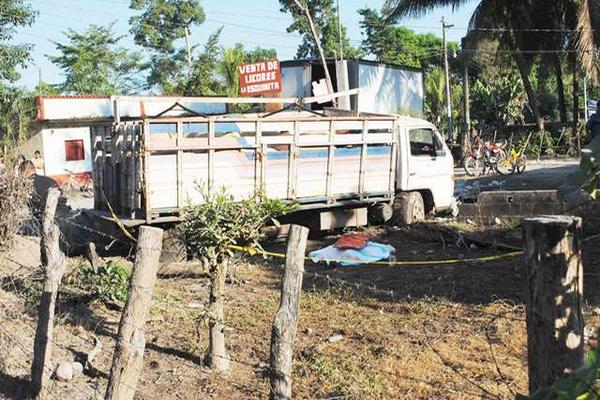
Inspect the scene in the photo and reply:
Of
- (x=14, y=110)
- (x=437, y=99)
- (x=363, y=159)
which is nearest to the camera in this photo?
(x=363, y=159)

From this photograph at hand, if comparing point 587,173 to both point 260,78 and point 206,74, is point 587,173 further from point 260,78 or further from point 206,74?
point 206,74

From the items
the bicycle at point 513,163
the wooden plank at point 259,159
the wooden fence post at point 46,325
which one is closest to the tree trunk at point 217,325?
the wooden fence post at point 46,325

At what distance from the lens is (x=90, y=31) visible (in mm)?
47250

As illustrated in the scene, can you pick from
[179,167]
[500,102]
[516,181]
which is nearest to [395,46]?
[500,102]

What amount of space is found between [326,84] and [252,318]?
14.7 m

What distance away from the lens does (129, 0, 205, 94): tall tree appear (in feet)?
154

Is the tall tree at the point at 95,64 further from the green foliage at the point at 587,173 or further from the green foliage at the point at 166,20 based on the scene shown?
the green foliage at the point at 587,173

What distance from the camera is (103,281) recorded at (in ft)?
24.5

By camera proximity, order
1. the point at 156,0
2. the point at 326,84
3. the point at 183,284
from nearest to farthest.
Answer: the point at 183,284, the point at 326,84, the point at 156,0

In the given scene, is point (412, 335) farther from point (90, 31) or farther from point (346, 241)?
point (90, 31)

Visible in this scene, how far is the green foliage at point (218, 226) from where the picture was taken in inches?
220

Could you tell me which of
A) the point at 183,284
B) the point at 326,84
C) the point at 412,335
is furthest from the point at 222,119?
the point at 326,84

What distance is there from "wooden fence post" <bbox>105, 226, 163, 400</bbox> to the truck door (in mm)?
9417

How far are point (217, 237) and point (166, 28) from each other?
44.3 metres
